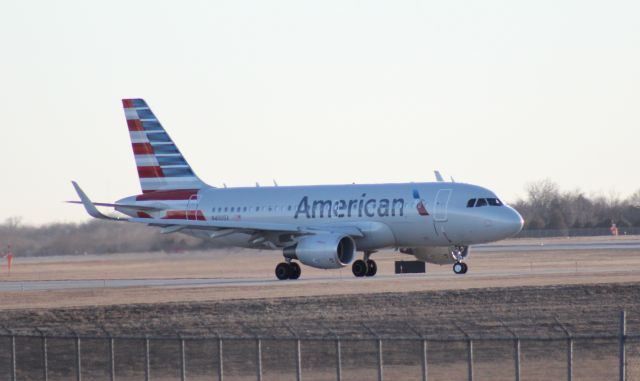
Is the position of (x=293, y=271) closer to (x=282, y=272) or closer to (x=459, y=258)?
(x=282, y=272)

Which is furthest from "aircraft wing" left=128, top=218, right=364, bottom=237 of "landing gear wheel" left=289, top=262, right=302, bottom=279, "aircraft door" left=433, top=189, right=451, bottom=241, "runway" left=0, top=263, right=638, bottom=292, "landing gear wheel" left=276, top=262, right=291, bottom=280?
"aircraft door" left=433, top=189, right=451, bottom=241

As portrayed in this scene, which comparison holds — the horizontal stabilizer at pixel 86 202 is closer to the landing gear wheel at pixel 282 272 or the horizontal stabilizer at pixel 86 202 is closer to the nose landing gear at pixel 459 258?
the landing gear wheel at pixel 282 272

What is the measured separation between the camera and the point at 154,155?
60688mm

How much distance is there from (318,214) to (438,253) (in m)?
5.23

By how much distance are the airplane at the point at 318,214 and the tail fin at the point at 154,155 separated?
4 centimetres

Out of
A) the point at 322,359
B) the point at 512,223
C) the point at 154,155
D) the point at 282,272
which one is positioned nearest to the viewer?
the point at 322,359

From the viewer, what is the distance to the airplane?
52.1m

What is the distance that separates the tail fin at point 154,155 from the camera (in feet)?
197

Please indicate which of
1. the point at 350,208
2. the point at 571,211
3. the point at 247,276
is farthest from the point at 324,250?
the point at 571,211

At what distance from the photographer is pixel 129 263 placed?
7362 cm

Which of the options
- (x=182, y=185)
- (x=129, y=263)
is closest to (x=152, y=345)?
(x=182, y=185)

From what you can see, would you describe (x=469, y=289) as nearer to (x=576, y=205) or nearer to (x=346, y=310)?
(x=346, y=310)

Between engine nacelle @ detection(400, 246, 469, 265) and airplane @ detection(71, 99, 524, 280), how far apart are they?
0.13 feet

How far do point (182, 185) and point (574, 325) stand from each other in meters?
24.6
